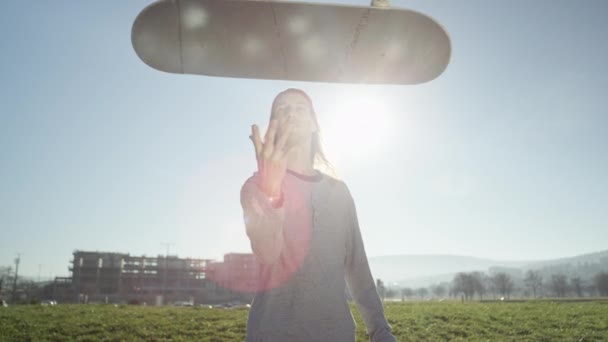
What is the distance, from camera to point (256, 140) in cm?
157

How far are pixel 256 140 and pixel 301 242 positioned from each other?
0.61 metres

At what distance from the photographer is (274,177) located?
1.56 metres

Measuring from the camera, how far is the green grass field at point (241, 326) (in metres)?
10.6

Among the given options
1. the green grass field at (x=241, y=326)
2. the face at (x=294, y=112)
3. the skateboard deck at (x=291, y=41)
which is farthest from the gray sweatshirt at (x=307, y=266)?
the green grass field at (x=241, y=326)

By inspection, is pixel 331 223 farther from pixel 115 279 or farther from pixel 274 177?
pixel 115 279

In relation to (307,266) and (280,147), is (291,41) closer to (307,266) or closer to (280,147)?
(280,147)

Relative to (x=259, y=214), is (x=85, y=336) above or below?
below

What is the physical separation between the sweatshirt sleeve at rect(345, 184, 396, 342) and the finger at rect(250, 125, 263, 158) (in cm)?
91

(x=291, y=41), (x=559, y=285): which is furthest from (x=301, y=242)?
(x=559, y=285)

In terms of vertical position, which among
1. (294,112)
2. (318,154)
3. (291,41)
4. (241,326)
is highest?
(291,41)

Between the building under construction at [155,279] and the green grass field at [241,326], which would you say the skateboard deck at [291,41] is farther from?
the building under construction at [155,279]

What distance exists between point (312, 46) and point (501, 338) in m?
11.4

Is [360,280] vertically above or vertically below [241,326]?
above

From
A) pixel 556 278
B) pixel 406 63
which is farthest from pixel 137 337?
pixel 556 278
